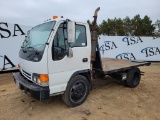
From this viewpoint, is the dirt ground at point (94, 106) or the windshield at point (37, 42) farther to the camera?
the dirt ground at point (94, 106)

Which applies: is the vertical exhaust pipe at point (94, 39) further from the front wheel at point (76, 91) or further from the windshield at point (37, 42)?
the windshield at point (37, 42)

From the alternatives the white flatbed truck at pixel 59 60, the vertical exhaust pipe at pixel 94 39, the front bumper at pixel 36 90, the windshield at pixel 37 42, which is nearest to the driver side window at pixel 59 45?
the white flatbed truck at pixel 59 60

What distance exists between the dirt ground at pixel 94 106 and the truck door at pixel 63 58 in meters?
0.71

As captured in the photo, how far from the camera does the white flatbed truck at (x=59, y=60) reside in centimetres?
426

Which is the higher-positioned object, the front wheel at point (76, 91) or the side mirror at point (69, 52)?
the side mirror at point (69, 52)

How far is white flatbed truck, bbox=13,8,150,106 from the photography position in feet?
14.0

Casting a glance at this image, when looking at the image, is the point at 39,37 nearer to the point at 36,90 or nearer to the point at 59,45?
the point at 59,45

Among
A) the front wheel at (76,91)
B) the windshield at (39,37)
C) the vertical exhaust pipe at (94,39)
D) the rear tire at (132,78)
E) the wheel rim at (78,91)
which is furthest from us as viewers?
the rear tire at (132,78)

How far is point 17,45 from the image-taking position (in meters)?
9.66

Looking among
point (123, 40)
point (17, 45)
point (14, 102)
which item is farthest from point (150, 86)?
point (123, 40)

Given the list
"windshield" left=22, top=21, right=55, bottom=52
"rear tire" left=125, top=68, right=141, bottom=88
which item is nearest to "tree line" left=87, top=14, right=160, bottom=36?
"rear tire" left=125, top=68, right=141, bottom=88

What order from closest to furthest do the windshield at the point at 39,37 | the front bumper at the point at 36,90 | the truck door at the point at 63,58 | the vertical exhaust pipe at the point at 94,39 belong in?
1. the front bumper at the point at 36,90
2. the truck door at the point at 63,58
3. the windshield at the point at 39,37
4. the vertical exhaust pipe at the point at 94,39

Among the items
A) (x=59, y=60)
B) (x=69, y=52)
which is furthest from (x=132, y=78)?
(x=59, y=60)

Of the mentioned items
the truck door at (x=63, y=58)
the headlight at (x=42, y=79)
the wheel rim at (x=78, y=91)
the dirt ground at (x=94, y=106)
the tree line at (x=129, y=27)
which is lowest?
the dirt ground at (x=94, y=106)
